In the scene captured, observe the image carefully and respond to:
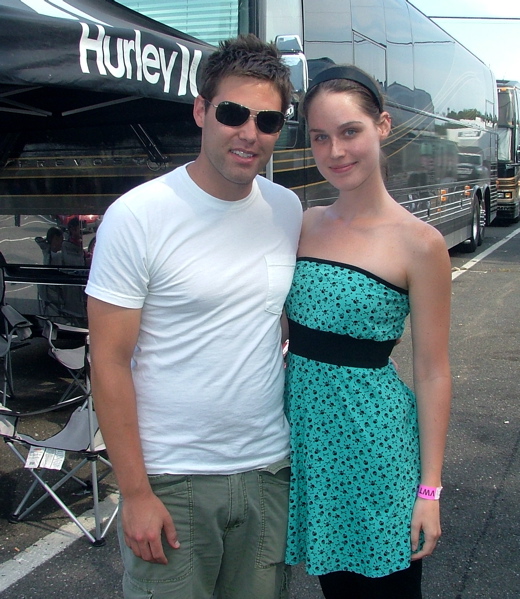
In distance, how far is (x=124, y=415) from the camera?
155 centimetres

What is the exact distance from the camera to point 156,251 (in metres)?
1.54

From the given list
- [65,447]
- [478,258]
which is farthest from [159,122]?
[478,258]

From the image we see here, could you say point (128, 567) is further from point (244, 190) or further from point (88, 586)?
point (88, 586)

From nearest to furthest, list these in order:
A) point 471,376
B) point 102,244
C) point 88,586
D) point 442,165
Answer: point 102,244, point 88,586, point 471,376, point 442,165

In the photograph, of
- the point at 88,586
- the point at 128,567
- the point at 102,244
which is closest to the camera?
the point at 102,244

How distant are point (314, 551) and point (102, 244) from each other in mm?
893

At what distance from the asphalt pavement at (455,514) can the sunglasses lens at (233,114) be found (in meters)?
2.04

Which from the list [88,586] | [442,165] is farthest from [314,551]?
[442,165]

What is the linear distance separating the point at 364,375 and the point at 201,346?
0.40 m

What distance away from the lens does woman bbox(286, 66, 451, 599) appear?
168cm

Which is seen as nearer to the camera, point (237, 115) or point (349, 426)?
point (237, 115)

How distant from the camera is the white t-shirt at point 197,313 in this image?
5.02 ft

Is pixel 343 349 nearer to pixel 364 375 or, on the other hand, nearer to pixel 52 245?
pixel 364 375

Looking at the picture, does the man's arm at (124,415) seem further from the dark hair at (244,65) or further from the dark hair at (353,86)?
the dark hair at (353,86)
